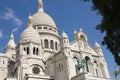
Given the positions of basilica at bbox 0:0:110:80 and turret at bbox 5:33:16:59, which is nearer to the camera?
basilica at bbox 0:0:110:80

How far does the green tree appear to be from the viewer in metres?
9.38

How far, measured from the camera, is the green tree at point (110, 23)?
938 centimetres

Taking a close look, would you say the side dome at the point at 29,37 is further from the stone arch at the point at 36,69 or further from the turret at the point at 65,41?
the turret at the point at 65,41

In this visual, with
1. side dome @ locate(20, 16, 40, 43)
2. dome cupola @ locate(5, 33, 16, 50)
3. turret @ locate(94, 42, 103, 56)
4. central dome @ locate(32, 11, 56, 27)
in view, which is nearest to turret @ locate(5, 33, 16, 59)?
dome cupola @ locate(5, 33, 16, 50)

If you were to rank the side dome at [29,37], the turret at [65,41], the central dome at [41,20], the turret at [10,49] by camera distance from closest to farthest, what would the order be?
the turret at [65,41] < the side dome at [29,37] < the turret at [10,49] < the central dome at [41,20]

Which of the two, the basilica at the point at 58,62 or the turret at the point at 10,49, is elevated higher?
the turret at the point at 10,49

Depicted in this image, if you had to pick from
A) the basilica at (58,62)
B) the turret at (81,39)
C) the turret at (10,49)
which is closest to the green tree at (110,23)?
the basilica at (58,62)

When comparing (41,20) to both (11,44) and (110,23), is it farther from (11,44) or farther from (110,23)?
(110,23)

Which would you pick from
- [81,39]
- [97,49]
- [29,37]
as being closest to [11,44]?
[29,37]

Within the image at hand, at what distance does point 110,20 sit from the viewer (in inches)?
381

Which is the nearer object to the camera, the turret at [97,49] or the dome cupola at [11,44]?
the turret at [97,49]

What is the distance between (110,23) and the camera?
9.70 meters

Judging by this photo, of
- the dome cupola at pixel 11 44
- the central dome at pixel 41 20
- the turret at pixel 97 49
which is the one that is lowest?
the turret at pixel 97 49

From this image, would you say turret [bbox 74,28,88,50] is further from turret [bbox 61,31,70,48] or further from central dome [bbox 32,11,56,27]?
central dome [bbox 32,11,56,27]
